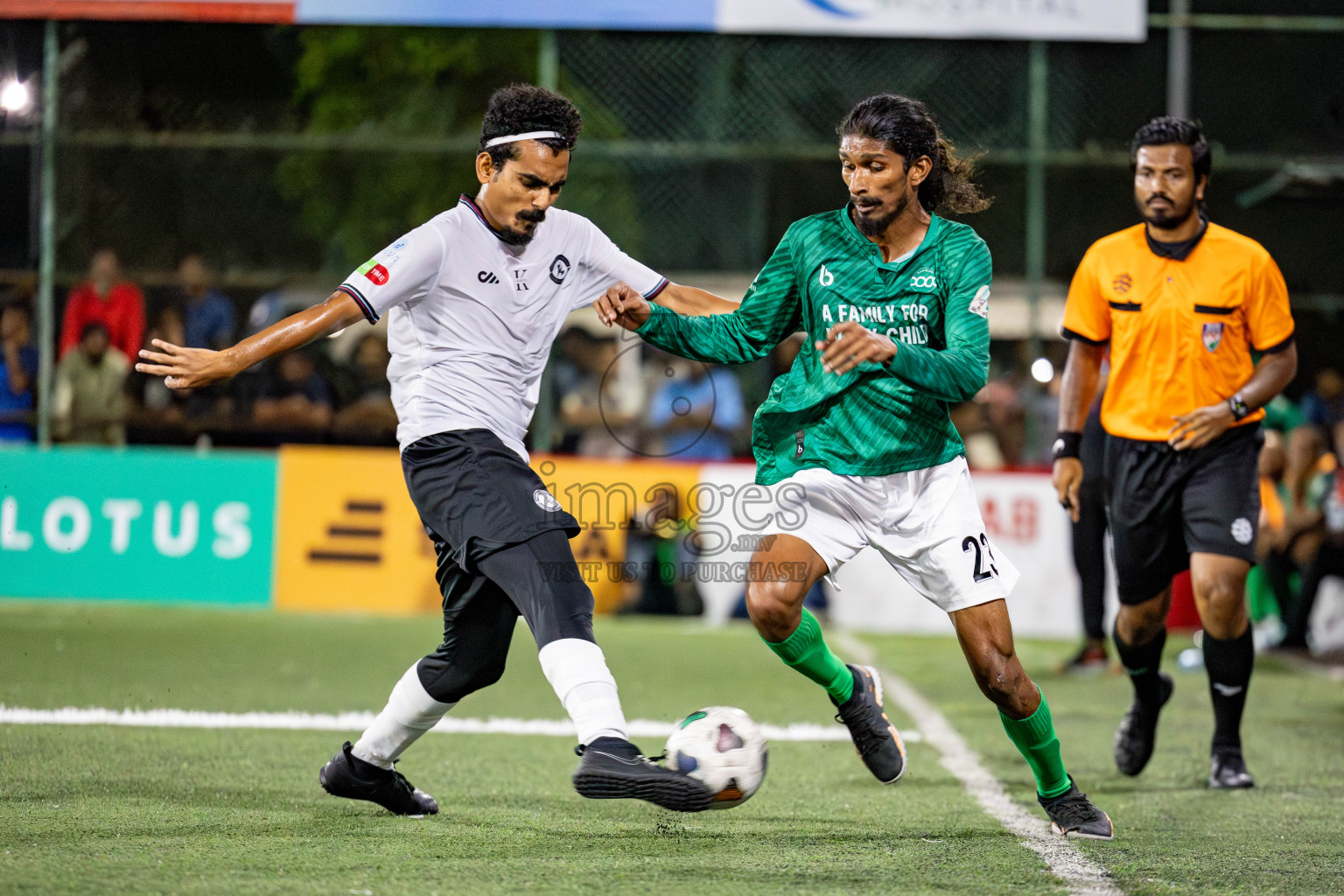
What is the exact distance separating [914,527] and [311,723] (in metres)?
3.27

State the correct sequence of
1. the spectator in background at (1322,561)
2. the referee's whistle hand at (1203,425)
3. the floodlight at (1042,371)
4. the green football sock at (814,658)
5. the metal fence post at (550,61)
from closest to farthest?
the green football sock at (814,658)
the referee's whistle hand at (1203,425)
the spectator in background at (1322,561)
the floodlight at (1042,371)
the metal fence post at (550,61)

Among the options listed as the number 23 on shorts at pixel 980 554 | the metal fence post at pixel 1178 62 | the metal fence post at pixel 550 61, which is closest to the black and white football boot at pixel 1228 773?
the number 23 on shorts at pixel 980 554

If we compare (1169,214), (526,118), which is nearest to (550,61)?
(1169,214)

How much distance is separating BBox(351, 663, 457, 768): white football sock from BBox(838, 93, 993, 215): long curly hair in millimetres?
2112

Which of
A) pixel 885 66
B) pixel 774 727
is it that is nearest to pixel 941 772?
pixel 774 727

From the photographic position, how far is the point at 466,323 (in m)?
4.45

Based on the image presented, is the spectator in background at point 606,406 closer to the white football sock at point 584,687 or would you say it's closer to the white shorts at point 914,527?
the white shorts at point 914,527

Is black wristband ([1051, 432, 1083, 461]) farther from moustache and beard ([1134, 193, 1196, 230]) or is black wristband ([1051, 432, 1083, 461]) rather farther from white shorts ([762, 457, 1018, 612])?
white shorts ([762, 457, 1018, 612])

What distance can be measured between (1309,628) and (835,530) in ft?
23.0

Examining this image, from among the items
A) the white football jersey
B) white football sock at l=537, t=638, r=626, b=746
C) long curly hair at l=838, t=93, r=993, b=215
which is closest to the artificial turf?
white football sock at l=537, t=638, r=626, b=746

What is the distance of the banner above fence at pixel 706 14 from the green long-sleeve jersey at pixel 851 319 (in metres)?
Result: 8.74

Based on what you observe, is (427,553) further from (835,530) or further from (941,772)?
(835,530)

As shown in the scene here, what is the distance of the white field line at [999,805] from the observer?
13.1 ft

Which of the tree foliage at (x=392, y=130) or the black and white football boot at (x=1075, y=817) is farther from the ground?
the tree foliage at (x=392, y=130)
